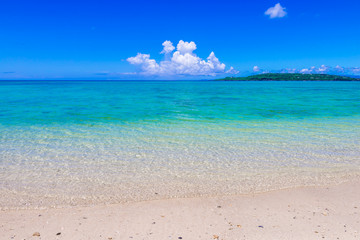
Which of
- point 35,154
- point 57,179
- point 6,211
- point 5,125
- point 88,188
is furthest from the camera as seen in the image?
point 5,125

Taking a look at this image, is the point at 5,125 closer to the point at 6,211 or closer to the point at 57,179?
the point at 57,179

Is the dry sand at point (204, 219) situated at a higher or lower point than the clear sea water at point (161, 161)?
lower

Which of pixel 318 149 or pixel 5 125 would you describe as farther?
pixel 5 125

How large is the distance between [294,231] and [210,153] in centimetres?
512

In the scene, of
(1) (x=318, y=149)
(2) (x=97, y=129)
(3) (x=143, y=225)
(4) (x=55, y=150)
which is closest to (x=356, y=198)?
(1) (x=318, y=149)

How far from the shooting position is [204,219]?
547 cm

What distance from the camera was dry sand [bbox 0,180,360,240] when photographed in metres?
4.94

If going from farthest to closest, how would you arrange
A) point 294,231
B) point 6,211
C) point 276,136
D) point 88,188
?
point 276,136
point 88,188
point 6,211
point 294,231

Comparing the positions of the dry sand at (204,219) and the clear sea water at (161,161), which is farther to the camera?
the clear sea water at (161,161)

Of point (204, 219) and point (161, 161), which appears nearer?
point (204, 219)

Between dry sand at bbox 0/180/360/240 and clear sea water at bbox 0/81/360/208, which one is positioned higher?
clear sea water at bbox 0/81/360/208

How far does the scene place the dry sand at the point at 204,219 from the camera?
494cm

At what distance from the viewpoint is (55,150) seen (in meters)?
10.2

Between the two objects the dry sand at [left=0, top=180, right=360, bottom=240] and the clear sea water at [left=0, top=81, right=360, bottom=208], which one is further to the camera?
the clear sea water at [left=0, top=81, right=360, bottom=208]
